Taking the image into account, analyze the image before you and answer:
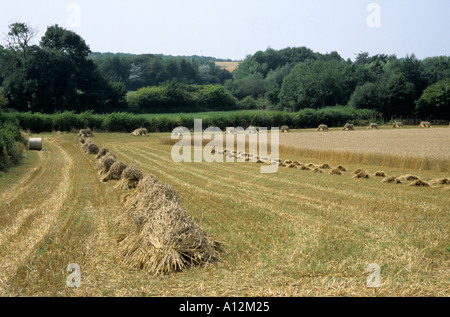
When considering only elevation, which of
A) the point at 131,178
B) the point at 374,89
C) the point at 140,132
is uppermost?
the point at 374,89

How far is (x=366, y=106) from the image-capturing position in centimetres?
6919

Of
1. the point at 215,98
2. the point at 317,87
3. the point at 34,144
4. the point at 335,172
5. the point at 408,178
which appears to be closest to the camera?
the point at 408,178

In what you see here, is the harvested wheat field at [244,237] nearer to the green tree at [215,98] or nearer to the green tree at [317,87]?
the green tree at [317,87]

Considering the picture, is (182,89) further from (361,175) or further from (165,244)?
(165,244)

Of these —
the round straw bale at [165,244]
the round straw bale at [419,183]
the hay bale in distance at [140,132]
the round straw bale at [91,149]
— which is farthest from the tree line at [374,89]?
the round straw bale at [165,244]

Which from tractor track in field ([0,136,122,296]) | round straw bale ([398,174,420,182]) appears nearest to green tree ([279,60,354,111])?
round straw bale ([398,174,420,182])

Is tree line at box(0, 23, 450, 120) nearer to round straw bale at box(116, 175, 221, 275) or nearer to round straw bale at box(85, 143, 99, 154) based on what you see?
round straw bale at box(85, 143, 99, 154)

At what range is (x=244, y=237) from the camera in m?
9.51

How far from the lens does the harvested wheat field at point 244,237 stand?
6746 millimetres

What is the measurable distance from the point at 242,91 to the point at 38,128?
219 feet
